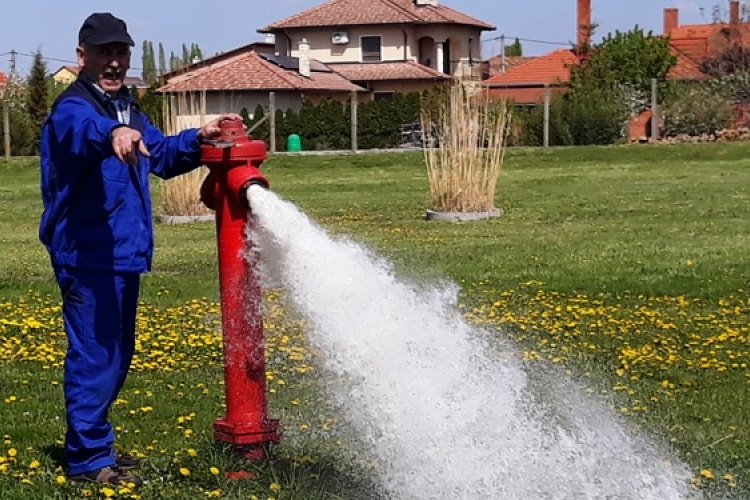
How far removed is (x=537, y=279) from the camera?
11.1 m

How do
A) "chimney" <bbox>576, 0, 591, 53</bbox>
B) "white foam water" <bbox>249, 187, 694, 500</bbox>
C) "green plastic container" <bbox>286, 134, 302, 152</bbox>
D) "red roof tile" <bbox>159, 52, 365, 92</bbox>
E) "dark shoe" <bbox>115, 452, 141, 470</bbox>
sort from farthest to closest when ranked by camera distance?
"chimney" <bbox>576, 0, 591, 53</bbox> → "red roof tile" <bbox>159, 52, 365, 92</bbox> → "green plastic container" <bbox>286, 134, 302, 152</bbox> → "dark shoe" <bbox>115, 452, 141, 470</bbox> → "white foam water" <bbox>249, 187, 694, 500</bbox>

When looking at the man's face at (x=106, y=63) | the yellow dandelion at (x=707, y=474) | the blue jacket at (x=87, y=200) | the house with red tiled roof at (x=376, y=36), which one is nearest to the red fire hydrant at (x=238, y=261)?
the blue jacket at (x=87, y=200)

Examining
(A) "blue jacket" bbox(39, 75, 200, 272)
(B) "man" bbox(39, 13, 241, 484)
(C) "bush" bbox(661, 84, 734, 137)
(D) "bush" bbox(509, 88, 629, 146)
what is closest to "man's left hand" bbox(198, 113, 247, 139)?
(B) "man" bbox(39, 13, 241, 484)

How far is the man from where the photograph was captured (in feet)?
15.4

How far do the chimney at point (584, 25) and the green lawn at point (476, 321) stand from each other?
3608 cm

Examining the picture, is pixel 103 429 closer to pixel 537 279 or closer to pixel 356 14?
pixel 537 279

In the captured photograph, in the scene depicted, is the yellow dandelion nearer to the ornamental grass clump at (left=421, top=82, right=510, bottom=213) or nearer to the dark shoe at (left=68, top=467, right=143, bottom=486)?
the dark shoe at (left=68, top=467, right=143, bottom=486)

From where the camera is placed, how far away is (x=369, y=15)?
6222 cm

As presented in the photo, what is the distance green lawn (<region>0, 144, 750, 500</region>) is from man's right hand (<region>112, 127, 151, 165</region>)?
1401 mm

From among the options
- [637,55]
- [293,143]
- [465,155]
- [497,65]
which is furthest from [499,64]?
[465,155]

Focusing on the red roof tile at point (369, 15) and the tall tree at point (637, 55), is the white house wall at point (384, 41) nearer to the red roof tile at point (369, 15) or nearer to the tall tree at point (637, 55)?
the red roof tile at point (369, 15)

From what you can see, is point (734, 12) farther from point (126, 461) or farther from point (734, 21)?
point (126, 461)

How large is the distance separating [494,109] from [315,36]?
45008mm

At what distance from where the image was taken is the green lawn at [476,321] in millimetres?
5285
